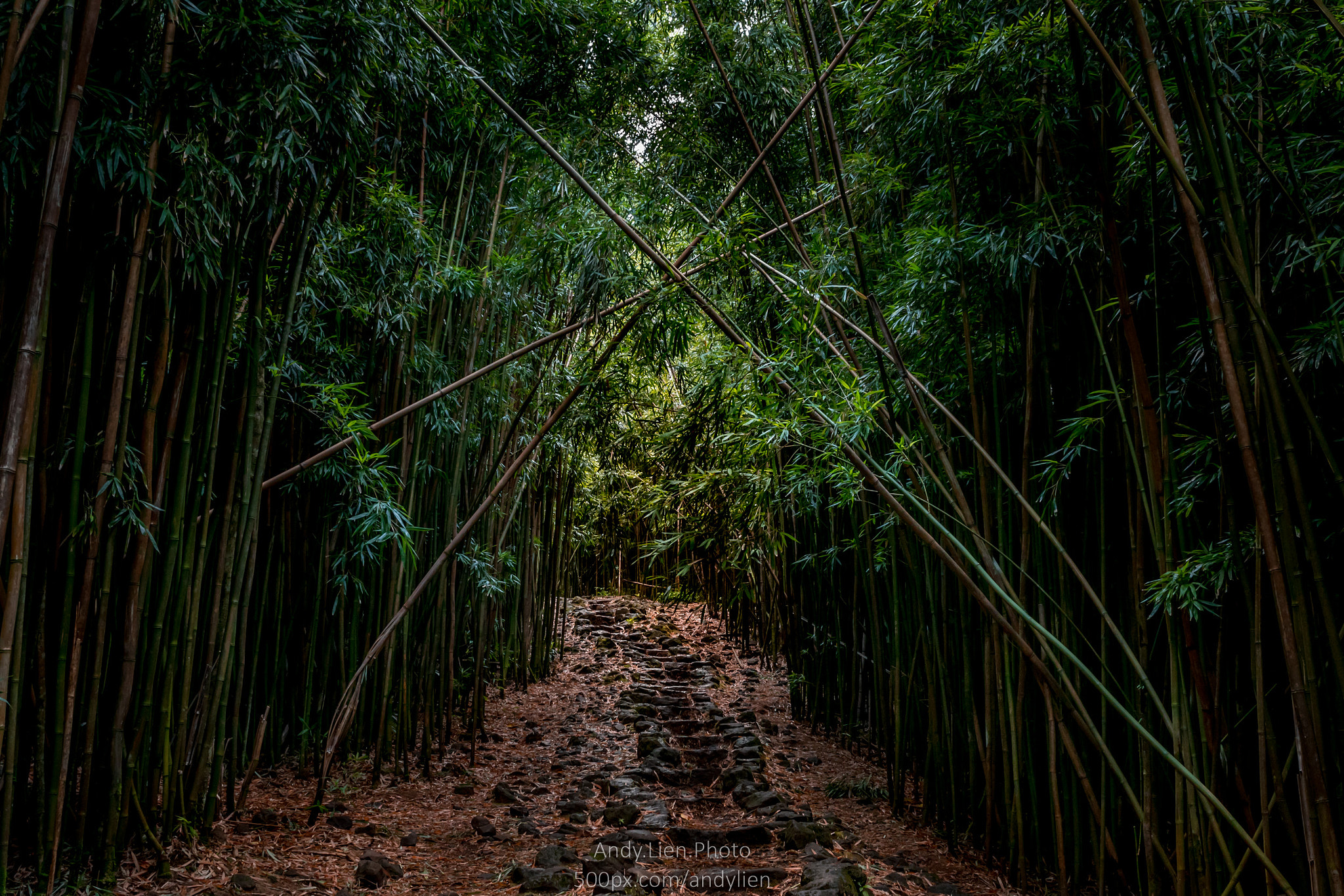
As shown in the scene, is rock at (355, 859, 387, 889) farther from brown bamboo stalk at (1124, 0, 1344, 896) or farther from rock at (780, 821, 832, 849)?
brown bamboo stalk at (1124, 0, 1344, 896)

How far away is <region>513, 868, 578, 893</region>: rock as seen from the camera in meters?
2.45

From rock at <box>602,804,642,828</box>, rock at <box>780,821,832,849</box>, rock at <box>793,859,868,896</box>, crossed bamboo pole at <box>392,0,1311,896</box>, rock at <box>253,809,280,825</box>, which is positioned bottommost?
rock at <box>602,804,642,828</box>

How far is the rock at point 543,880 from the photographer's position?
2.45 m

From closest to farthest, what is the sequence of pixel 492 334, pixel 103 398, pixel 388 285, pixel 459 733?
pixel 103 398 < pixel 388 285 < pixel 492 334 < pixel 459 733

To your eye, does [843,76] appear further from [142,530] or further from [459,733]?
[459,733]

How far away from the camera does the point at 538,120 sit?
3473 millimetres

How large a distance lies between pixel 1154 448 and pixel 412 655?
3277mm

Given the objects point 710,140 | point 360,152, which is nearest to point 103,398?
point 360,152

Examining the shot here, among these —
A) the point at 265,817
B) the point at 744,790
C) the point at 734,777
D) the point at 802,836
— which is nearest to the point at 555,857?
the point at 802,836

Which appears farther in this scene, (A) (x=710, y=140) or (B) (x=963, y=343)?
(A) (x=710, y=140)

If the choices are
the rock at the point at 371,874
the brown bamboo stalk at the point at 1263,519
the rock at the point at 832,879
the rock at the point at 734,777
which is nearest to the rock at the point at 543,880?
the rock at the point at 371,874

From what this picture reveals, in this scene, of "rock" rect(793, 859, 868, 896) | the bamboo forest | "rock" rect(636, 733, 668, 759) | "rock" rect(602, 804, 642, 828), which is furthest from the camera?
"rock" rect(636, 733, 668, 759)

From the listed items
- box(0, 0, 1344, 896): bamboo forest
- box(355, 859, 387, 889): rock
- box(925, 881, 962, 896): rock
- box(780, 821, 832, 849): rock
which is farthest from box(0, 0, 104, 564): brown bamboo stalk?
box(925, 881, 962, 896): rock

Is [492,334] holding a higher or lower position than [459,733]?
higher
